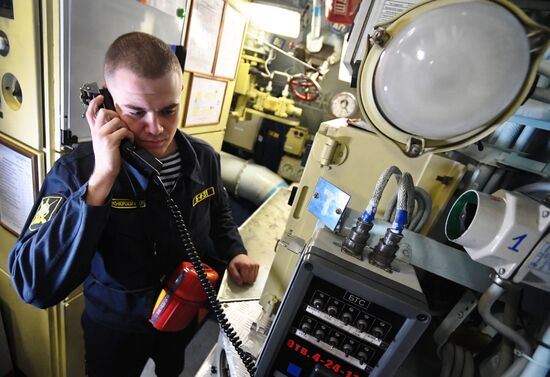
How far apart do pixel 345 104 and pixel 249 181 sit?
1333mm

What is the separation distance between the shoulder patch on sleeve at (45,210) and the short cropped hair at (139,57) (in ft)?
1.38

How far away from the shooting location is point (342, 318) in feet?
1.66

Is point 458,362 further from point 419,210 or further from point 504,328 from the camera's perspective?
point 419,210

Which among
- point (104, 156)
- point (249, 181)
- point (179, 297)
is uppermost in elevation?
point (104, 156)

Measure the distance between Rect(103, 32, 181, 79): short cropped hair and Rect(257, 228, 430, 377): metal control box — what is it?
0.71 meters

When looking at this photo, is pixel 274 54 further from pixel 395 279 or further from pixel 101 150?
pixel 395 279

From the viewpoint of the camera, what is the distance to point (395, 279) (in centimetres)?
48

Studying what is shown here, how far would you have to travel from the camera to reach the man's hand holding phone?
2.31 feet

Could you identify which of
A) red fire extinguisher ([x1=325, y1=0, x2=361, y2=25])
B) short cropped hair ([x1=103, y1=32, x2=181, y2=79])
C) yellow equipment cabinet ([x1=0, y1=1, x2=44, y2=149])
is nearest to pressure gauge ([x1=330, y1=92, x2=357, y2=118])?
red fire extinguisher ([x1=325, y1=0, x2=361, y2=25])

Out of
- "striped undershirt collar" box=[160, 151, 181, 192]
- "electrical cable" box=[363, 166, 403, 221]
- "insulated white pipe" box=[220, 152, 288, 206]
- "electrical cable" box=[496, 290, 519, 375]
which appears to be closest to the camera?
"electrical cable" box=[363, 166, 403, 221]

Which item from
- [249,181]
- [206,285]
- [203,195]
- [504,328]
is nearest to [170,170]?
[203,195]

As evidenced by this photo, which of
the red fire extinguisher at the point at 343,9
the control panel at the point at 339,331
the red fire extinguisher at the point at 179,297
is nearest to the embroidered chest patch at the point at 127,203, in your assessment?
the red fire extinguisher at the point at 179,297

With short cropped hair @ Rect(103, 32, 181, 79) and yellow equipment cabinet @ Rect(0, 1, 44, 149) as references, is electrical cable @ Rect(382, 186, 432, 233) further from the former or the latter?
yellow equipment cabinet @ Rect(0, 1, 44, 149)

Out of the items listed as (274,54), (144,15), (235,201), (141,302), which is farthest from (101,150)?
(274,54)
